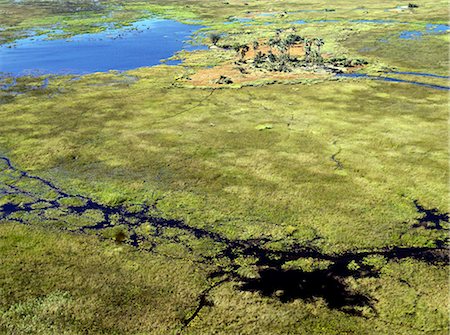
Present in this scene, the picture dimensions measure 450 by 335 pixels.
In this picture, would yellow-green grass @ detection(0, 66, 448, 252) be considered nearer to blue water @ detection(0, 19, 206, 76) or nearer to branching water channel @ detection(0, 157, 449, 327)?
branching water channel @ detection(0, 157, 449, 327)

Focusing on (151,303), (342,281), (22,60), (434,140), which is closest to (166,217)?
(151,303)

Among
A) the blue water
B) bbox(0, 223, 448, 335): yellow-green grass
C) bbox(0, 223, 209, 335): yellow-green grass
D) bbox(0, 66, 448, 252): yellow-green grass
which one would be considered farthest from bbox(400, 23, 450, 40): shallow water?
bbox(0, 223, 209, 335): yellow-green grass

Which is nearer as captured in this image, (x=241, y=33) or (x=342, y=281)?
(x=342, y=281)

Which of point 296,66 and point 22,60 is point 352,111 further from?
point 22,60

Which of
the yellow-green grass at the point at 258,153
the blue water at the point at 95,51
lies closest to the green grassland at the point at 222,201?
the yellow-green grass at the point at 258,153

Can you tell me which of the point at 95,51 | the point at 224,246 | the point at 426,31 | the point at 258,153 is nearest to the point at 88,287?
the point at 224,246

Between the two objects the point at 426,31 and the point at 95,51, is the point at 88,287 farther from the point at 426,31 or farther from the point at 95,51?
the point at 426,31
